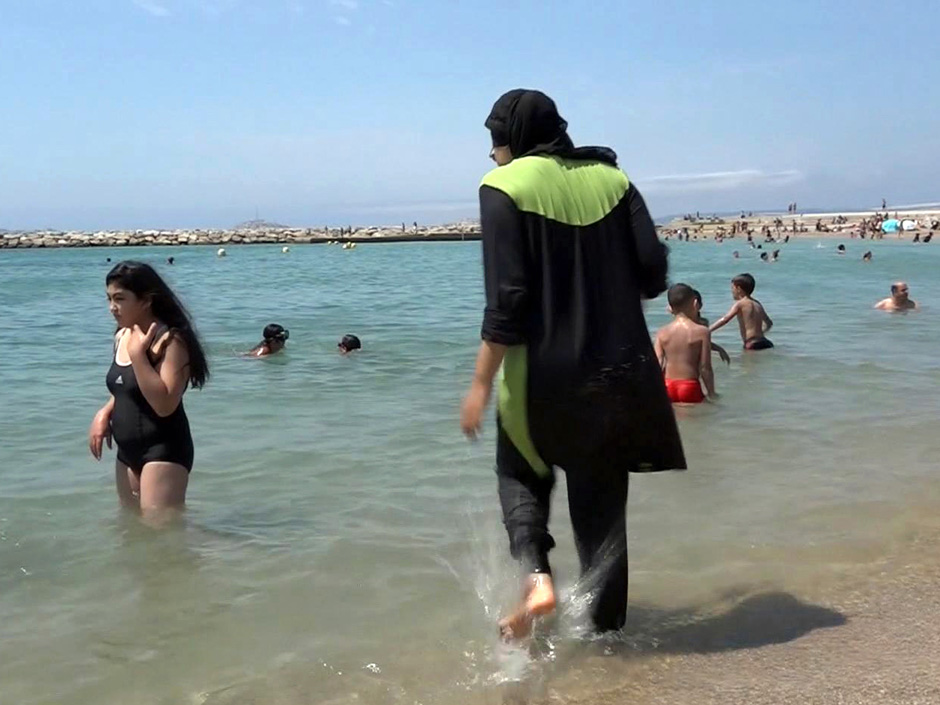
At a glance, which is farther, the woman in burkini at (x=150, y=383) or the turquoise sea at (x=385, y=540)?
the woman in burkini at (x=150, y=383)

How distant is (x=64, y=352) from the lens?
13.5 meters

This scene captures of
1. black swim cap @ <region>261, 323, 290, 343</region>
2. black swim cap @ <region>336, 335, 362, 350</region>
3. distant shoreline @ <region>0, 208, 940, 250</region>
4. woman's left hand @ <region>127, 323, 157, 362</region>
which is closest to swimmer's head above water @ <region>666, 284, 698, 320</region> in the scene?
woman's left hand @ <region>127, 323, 157, 362</region>

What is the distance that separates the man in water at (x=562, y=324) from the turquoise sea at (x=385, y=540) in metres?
0.62

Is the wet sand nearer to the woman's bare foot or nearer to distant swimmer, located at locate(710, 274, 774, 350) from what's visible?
the woman's bare foot

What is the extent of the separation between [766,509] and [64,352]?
35.9 ft

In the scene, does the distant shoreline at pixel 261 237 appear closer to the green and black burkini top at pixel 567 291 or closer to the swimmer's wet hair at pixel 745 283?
the swimmer's wet hair at pixel 745 283

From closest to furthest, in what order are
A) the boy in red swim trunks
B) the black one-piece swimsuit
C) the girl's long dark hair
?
the girl's long dark hair → the black one-piece swimsuit → the boy in red swim trunks

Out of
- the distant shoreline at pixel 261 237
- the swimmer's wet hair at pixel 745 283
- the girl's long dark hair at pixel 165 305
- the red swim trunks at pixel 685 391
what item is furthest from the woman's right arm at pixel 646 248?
the distant shoreline at pixel 261 237

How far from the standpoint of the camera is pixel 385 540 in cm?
492

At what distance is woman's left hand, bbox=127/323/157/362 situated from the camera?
442 centimetres

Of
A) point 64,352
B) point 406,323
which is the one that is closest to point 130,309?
point 64,352

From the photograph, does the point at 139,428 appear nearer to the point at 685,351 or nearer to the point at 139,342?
the point at 139,342

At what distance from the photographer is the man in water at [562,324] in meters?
2.96

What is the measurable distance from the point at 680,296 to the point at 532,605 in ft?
16.9
